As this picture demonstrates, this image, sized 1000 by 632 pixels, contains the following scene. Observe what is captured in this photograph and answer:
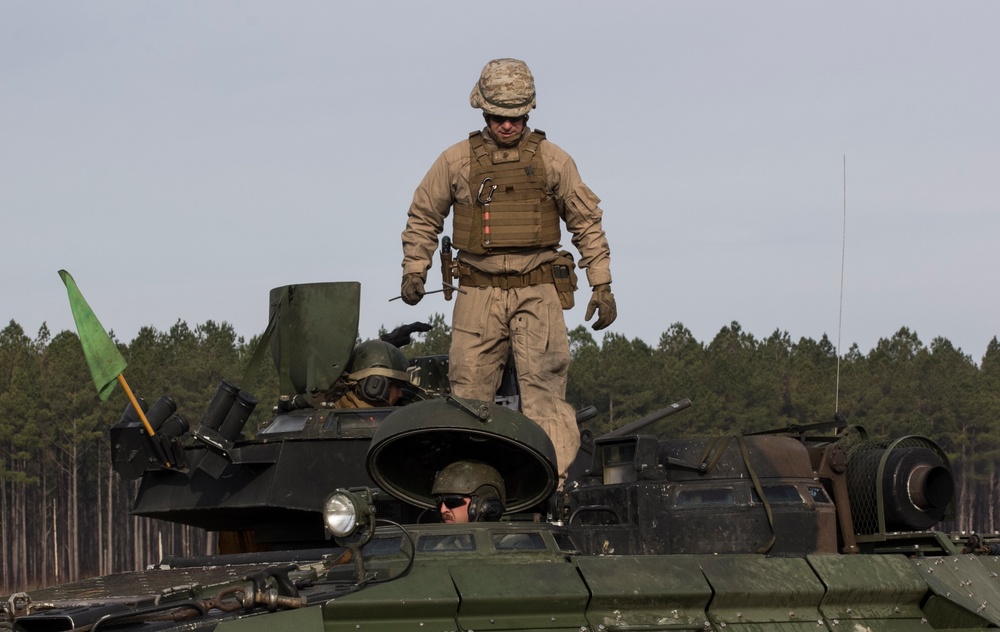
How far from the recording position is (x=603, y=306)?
13.1m

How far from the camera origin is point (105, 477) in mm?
75438

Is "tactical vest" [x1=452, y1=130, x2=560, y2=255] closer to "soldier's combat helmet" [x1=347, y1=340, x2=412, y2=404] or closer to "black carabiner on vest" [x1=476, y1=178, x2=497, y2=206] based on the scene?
"black carabiner on vest" [x1=476, y1=178, x2=497, y2=206]

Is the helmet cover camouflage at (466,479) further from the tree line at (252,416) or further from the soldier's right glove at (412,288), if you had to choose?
the tree line at (252,416)

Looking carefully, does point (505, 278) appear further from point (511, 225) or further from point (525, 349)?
point (525, 349)

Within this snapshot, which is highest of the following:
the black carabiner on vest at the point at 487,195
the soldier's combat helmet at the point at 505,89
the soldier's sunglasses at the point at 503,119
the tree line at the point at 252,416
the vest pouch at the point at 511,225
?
the soldier's combat helmet at the point at 505,89

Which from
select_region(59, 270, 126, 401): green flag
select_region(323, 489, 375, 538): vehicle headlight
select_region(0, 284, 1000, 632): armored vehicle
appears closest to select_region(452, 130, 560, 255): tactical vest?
select_region(0, 284, 1000, 632): armored vehicle

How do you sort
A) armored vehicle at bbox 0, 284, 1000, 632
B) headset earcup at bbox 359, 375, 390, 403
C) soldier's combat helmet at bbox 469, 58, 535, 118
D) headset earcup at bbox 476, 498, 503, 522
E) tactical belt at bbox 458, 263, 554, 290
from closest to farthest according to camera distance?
armored vehicle at bbox 0, 284, 1000, 632 < headset earcup at bbox 476, 498, 503, 522 < soldier's combat helmet at bbox 469, 58, 535, 118 < tactical belt at bbox 458, 263, 554, 290 < headset earcup at bbox 359, 375, 390, 403

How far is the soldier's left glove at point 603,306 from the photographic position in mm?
13070

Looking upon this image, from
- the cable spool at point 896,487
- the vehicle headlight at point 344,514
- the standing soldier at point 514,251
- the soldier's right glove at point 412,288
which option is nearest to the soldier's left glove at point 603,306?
the standing soldier at point 514,251

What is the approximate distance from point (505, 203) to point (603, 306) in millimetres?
1206

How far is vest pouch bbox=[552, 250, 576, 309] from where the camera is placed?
13227mm

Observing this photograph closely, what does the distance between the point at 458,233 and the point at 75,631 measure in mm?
6111

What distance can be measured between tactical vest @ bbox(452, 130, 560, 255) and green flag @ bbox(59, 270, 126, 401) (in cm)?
367

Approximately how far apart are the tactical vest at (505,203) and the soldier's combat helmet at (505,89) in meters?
0.34
